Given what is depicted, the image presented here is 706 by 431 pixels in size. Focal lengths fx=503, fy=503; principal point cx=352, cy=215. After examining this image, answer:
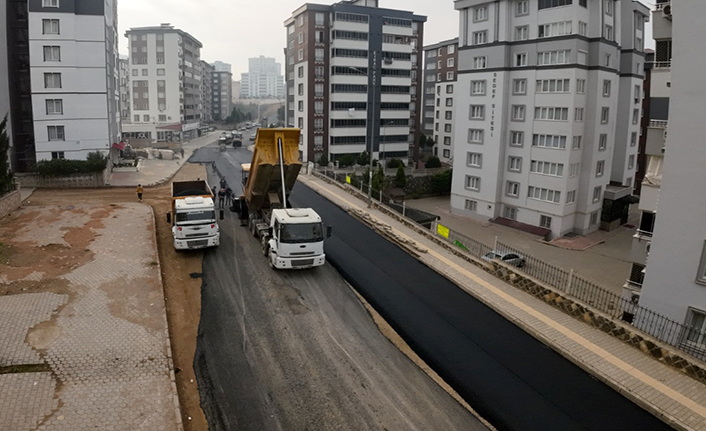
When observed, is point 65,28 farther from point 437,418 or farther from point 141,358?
point 437,418

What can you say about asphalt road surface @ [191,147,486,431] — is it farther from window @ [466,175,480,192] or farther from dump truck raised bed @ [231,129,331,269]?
window @ [466,175,480,192]

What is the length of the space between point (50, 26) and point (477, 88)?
37.8 meters

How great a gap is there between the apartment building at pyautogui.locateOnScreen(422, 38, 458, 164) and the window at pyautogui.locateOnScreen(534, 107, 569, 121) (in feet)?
116

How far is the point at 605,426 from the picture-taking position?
11.5m

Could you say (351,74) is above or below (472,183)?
above

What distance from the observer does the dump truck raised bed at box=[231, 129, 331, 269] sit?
20.7 metres

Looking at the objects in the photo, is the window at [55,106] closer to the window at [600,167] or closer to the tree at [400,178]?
the tree at [400,178]

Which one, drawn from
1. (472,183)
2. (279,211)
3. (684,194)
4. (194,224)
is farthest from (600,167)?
(194,224)

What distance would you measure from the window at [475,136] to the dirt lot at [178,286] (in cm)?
2846

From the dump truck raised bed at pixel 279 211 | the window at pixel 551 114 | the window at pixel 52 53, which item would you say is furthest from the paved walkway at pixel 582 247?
the window at pixel 52 53

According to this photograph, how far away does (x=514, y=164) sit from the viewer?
4612 centimetres

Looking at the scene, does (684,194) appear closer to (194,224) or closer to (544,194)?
(194,224)

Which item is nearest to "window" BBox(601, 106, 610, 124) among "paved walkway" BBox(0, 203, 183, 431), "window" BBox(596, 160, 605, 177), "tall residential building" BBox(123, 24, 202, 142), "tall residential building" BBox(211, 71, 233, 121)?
"window" BBox(596, 160, 605, 177)

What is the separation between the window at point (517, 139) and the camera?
148 ft
